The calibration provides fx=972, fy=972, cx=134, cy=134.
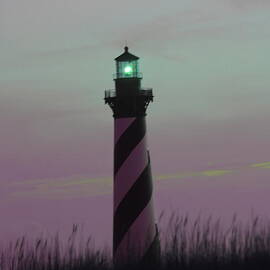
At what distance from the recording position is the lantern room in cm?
3616

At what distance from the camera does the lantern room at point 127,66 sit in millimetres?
36156

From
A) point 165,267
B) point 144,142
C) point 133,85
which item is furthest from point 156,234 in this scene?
point 165,267

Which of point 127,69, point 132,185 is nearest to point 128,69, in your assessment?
point 127,69

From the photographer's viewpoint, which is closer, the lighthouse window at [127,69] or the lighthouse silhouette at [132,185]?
the lighthouse silhouette at [132,185]

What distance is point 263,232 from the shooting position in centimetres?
2456

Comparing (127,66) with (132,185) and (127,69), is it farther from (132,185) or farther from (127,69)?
(132,185)

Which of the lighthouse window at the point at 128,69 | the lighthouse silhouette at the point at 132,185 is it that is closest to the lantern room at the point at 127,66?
the lighthouse window at the point at 128,69

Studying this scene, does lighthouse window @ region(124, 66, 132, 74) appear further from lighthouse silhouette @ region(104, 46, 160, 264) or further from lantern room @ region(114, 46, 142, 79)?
lighthouse silhouette @ region(104, 46, 160, 264)

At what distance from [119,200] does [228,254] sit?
10.9 meters

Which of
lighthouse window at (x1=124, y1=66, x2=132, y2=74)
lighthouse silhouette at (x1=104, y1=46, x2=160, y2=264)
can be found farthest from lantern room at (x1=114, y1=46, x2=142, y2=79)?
lighthouse silhouette at (x1=104, y1=46, x2=160, y2=264)

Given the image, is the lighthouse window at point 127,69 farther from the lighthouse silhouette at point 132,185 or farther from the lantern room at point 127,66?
the lighthouse silhouette at point 132,185

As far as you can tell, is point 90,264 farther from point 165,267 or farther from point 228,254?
point 228,254

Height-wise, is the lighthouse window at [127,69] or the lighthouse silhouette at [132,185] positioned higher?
the lighthouse window at [127,69]

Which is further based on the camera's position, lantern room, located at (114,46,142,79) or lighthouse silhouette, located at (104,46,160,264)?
lantern room, located at (114,46,142,79)
